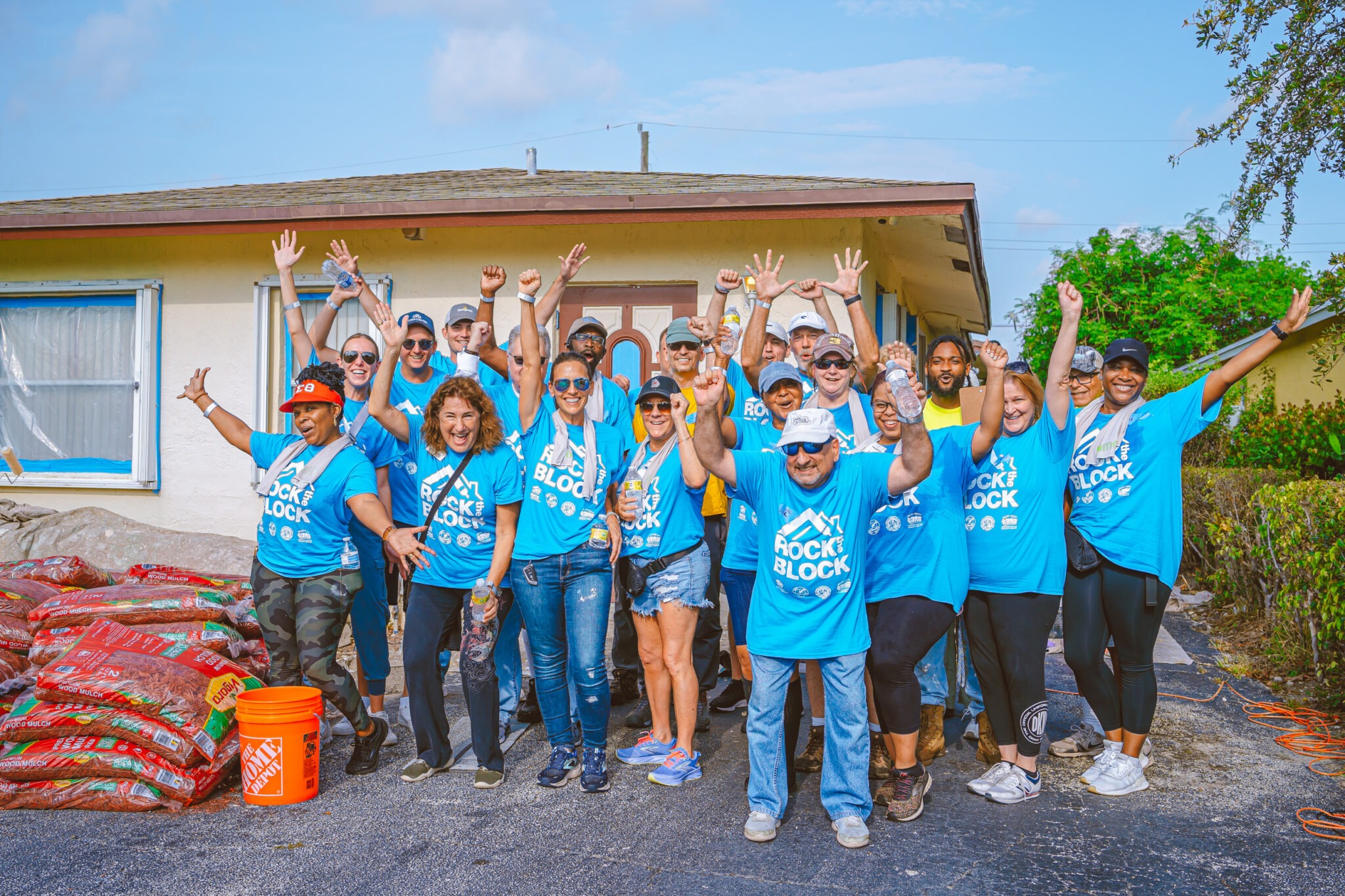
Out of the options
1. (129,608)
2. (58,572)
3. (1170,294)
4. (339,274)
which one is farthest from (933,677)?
(1170,294)

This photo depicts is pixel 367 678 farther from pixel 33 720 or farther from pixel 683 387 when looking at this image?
pixel 683 387

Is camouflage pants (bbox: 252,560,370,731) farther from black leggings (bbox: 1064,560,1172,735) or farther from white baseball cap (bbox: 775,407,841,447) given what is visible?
black leggings (bbox: 1064,560,1172,735)

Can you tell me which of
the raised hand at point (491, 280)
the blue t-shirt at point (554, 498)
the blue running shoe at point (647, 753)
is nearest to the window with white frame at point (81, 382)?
the raised hand at point (491, 280)

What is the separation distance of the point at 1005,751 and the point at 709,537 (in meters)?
1.95

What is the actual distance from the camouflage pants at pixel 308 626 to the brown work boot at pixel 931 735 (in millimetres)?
2680

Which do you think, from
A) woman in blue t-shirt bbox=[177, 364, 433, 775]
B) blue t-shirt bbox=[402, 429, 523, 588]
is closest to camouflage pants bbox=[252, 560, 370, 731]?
woman in blue t-shirt bbox=[177, 364, 433, 775]

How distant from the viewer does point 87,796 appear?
4.12 meters

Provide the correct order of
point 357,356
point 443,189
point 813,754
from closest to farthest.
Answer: point 813,754 → point 357,356 → point 443,189

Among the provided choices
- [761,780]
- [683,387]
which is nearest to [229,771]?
[761,780]

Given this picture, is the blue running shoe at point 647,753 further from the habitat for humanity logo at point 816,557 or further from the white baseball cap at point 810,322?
the white baseball cap at point 810,322

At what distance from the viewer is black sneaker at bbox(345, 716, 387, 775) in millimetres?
4613

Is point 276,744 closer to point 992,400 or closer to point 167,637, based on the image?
point 167,637

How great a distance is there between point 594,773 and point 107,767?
2070 millimetres

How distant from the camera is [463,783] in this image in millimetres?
4492
